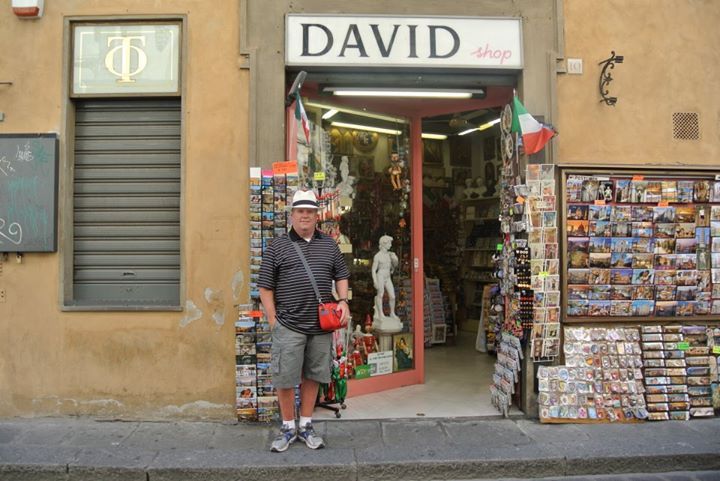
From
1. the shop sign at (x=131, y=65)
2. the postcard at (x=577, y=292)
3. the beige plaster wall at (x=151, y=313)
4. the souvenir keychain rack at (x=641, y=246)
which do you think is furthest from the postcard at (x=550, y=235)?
the shop sign at (x=131, y=65)

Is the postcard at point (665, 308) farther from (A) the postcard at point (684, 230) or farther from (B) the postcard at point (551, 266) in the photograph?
(B) the postcard at point (551, 266)

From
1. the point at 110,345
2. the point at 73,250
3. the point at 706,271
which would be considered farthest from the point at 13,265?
the point at 706,271

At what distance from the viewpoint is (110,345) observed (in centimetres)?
542

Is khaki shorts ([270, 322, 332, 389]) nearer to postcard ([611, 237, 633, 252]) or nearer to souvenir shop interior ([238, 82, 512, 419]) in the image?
souvenir shop interior ([238, 82, 512, 419])

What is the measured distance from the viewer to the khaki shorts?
461 centimetres

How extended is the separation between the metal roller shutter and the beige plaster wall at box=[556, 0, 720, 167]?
13.0 feet

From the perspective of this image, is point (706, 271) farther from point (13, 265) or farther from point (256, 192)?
point (13, 265)

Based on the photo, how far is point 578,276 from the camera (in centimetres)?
558

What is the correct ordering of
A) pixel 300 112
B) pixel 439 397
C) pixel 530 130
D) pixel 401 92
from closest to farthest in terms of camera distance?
1. pixel 530 130
2. pixel 300 112
3. pixel 401 92
4. pixel 439 397

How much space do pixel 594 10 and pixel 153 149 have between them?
15.3ft

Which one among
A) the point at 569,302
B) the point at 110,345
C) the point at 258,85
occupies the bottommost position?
the point at 110,345

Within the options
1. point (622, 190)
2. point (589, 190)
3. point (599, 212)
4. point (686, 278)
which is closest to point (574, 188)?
point (589, 190)

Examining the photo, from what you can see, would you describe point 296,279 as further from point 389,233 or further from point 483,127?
point 483,127

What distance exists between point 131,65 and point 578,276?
4856 millimetres
